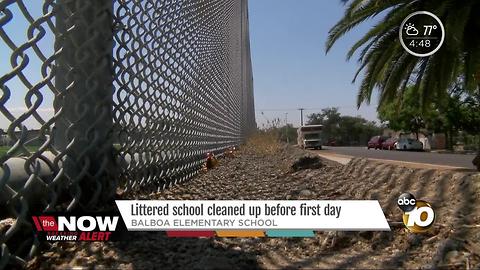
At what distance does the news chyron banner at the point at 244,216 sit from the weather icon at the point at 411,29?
4.38 meters

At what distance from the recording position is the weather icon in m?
5.79

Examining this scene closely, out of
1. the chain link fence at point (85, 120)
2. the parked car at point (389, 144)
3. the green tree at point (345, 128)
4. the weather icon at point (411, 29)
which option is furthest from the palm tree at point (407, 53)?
the green tree at point (345, 128)

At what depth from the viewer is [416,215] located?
7.29 ft

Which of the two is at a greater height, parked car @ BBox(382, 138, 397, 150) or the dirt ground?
the dirt ground

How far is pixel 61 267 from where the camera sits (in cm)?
177

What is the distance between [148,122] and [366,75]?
599cm

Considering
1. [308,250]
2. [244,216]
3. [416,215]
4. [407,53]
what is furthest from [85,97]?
[407,53]

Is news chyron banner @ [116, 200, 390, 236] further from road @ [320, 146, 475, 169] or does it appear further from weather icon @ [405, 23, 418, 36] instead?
road @ [320, 146, 475, 169]

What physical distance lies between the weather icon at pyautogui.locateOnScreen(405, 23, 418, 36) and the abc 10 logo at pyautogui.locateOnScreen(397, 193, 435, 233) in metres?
3.98

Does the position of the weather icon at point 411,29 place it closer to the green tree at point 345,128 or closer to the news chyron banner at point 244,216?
the news chyron banner at point 244,216

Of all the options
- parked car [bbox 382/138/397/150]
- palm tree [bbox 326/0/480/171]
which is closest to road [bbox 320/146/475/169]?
palm tree [bbox 326/0/480/171]

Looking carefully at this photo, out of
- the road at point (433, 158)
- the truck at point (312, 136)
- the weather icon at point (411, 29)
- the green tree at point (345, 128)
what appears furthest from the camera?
the green tree at point (345, 128)

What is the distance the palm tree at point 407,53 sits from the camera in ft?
20.0

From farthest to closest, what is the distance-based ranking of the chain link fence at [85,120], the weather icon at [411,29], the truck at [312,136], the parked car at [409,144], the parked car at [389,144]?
1. the parked car at [389,144]
2. the truck at [312,136]
3. the parked car at [409,144]
4. the weather icon at [411,29]
5. the chain link fence at [85,120]
